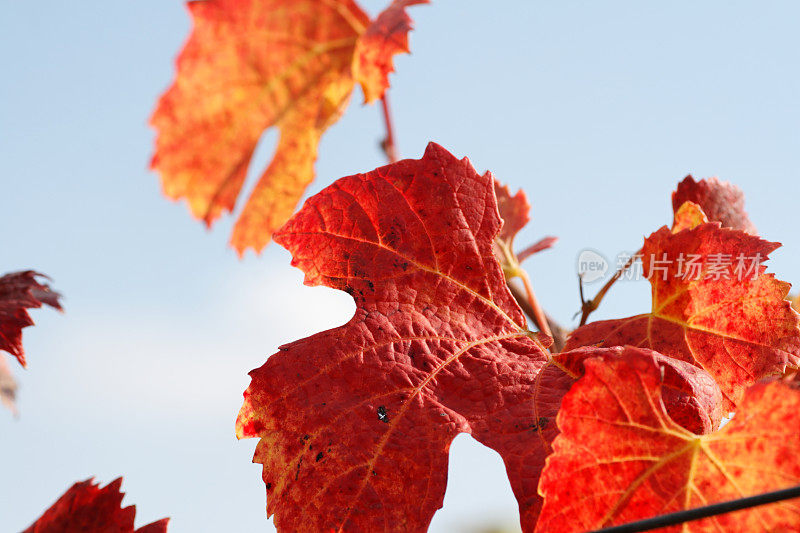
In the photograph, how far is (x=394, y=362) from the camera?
556 millimetres

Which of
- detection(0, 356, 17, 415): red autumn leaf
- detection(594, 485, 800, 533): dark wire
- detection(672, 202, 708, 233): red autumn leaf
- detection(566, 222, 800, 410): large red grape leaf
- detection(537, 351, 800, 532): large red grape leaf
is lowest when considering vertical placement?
detection(594, 485, 800, 533): dark wire

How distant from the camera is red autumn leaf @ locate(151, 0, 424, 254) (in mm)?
856

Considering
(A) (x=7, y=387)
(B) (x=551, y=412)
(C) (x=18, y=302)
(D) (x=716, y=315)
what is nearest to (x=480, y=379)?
(B) (x=551, y=412)

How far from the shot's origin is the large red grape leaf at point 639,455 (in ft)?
1.39

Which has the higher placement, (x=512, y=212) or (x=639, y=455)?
(x=512, y=212)

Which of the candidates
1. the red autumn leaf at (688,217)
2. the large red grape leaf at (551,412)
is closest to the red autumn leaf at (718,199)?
the red autumn leaf at (688,217)

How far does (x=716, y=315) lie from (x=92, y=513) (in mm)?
530

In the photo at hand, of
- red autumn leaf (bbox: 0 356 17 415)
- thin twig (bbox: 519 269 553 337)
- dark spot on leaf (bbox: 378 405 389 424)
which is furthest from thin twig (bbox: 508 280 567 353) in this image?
red autumn leaf (bbox: 0 356 17 415)

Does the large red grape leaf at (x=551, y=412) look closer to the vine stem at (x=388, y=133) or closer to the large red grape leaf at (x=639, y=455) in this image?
the large red grape leaf at (x=639, y=455)

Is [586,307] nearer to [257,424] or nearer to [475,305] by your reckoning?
[475,305]

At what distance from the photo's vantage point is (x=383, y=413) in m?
0.53

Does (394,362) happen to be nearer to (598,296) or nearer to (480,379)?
(480,379)

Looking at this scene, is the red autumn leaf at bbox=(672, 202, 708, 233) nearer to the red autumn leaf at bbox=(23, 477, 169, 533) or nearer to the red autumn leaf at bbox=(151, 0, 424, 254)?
the red autumn leaf at bbox=(151, 0, 424, 254)

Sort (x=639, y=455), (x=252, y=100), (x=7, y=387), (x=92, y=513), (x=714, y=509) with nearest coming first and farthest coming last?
(x=714, y=509), (x=639, y=455), (x=92, y=513), (x=252, y=100), (x=7, y=387)
